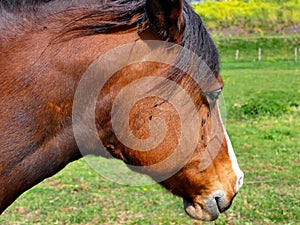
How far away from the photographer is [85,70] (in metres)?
2.00

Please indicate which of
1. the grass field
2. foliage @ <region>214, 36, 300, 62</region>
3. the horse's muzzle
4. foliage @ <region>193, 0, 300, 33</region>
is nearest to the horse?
the horse's muzzle

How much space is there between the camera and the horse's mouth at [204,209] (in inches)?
95.0

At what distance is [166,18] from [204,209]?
962 mm

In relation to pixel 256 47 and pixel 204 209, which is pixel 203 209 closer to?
pixel 204 209

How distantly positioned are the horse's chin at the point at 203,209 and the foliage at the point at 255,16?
37507 mm

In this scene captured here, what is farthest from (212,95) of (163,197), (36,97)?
(163,197)

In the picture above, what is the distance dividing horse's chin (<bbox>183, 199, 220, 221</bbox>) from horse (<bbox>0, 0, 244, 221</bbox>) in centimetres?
31

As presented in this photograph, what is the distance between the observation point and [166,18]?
1975 mm

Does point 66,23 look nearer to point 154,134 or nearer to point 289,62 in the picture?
point 154,134

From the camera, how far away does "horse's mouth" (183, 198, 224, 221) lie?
2414 millimetres

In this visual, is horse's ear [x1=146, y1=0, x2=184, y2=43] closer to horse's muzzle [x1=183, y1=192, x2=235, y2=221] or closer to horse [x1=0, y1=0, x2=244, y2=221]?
horse [x1=0, y1=0, x2=244, y2=221]

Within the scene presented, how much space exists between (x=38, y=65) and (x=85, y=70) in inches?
7.1

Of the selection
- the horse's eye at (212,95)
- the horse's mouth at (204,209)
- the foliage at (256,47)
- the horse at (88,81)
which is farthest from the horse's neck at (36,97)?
the foliage at (256,47)

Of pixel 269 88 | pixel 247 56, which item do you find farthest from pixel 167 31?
pixel 247 56
